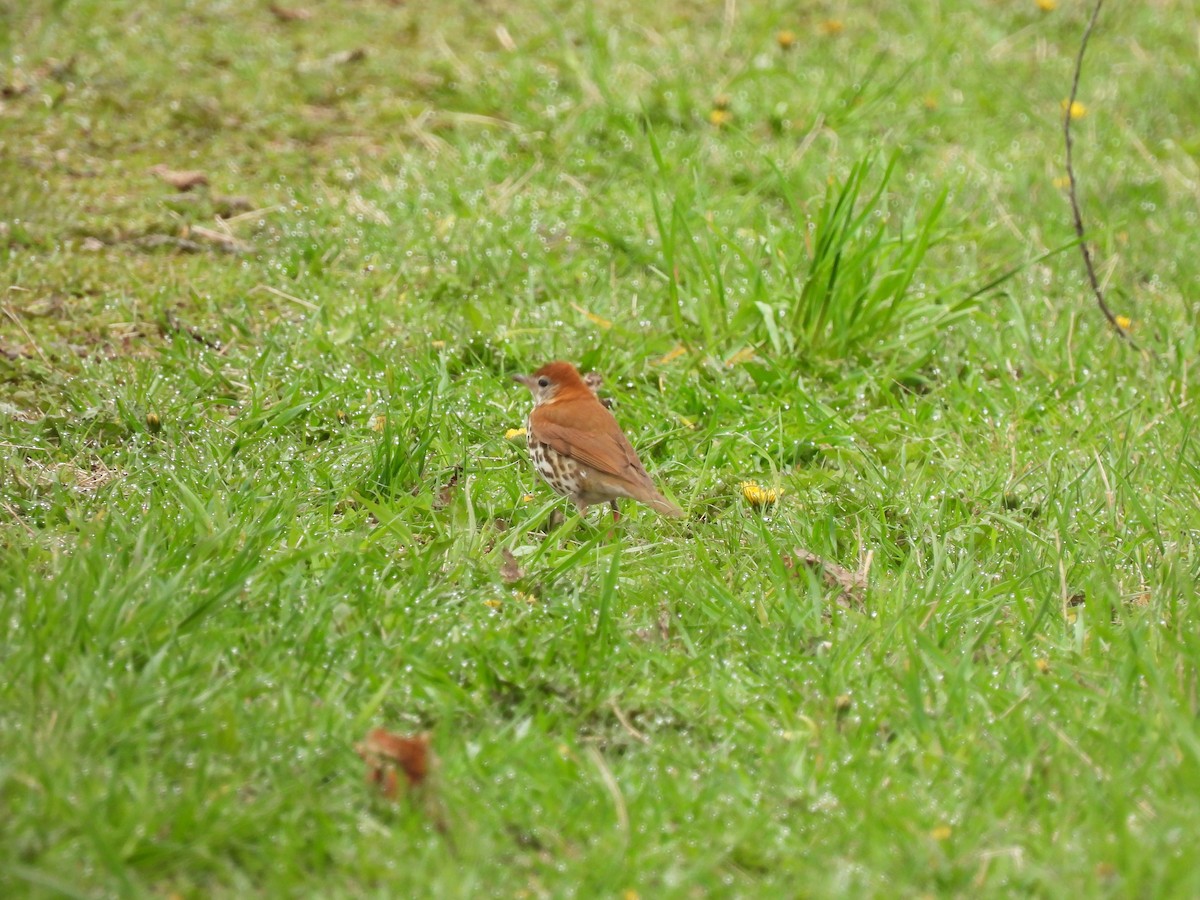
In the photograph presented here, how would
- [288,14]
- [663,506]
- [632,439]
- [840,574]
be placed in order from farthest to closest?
[288,14] → [632,439] → [663,506] → [840,574]

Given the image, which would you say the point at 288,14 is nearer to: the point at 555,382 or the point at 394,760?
the point at 555,382

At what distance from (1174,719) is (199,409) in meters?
3.36

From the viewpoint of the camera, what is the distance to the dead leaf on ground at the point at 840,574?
162 inches

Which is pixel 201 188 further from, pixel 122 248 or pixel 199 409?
pixel 199 409

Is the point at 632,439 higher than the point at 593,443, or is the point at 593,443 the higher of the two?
the point at 593,443

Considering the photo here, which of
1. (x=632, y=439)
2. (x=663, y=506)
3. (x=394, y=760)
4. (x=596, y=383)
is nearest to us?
(x=394, y=760)

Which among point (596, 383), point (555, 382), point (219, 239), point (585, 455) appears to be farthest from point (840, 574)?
point (219, 239)

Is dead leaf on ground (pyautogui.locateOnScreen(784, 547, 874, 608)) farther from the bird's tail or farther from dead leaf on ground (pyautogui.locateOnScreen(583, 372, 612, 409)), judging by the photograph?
dead leaf on ground (pyautogui.locateOnScreen(583, 372, 612, 409))

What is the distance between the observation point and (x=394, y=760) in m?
3.09

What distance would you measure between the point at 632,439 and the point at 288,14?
170 inches

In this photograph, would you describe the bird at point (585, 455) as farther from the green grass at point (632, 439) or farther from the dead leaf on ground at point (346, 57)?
the dead leaf on ground at point (346, 57)

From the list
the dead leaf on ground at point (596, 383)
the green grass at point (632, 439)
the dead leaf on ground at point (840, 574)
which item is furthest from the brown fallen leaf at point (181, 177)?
the dead leaf on ground at point (840, 574)

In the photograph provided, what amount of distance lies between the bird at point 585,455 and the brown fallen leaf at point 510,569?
545 millimetres

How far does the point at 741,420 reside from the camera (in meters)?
5.11
